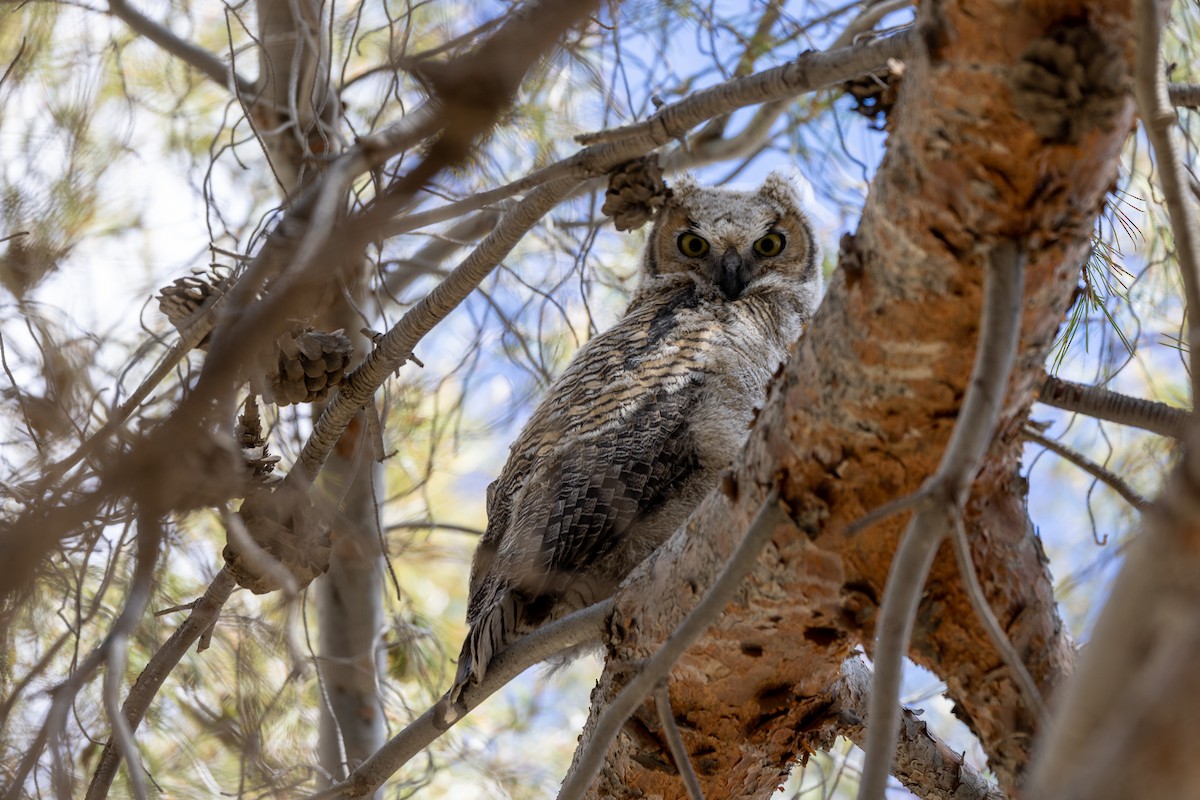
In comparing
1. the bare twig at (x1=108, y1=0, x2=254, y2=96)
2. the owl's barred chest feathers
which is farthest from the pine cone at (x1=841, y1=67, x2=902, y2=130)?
the bare twig at (x1=108, y1=0, x2=254, y2=96)

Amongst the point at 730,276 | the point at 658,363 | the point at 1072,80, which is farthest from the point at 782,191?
the point at 1072,80

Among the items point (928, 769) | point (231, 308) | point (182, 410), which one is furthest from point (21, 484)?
point (928, 769)

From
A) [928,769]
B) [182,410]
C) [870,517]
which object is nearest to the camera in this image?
[182,410]

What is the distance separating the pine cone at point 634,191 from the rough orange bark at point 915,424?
0.85 m

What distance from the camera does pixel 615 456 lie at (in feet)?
8.08

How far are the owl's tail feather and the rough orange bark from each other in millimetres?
286

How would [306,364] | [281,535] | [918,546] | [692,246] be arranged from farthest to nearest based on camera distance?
[692,246] < [306,364] < [281,535] < [918,546]

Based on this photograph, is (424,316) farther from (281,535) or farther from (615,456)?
(615,456)

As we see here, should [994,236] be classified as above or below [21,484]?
below

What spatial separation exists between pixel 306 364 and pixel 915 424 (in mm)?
1095

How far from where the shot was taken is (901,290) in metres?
1.25

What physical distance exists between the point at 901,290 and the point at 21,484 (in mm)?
1318

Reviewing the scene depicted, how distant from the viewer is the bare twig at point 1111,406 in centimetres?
152

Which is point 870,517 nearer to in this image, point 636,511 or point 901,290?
point 901,290
